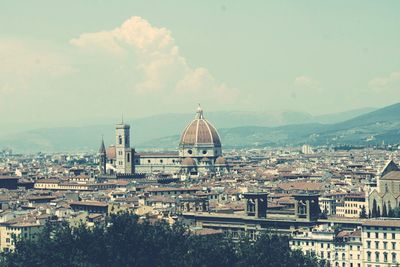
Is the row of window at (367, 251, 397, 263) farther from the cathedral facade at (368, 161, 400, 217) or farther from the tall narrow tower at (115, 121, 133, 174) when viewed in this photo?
the tall narrow tower at (115, 121, 133, 174)

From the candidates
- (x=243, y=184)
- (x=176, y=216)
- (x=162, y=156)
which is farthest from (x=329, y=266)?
(x=162, y=156)

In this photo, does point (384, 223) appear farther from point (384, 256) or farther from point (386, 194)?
point (386, 194)

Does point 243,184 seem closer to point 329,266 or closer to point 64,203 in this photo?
point 64,203

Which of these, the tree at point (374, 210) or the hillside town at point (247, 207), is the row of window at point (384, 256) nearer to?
the hillside town at point (247, 207)

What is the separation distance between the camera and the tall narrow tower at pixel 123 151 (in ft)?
561

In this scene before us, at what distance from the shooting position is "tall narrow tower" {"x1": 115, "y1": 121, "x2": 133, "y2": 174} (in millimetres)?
171000

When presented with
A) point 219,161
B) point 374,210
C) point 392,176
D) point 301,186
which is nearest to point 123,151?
point 219,161

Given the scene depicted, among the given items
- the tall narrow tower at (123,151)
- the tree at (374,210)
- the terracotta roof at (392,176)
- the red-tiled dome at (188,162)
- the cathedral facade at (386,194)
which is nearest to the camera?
the tree at (374,210)

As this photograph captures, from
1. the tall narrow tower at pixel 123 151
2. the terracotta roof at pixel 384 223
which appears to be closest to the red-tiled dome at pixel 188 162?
the tall narrow tower at pixel 123 151

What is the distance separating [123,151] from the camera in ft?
564

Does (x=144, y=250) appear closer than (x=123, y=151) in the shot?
Yes

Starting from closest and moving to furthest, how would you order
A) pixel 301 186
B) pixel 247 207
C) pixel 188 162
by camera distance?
pixel 247 207 → pixel 301 186 → pixel 188 162

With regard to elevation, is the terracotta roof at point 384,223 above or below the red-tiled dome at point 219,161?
below

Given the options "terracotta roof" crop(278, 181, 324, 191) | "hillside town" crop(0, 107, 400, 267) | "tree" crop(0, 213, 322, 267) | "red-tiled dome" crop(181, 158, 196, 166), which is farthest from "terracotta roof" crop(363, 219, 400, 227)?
"red-tiled dome" crop(181, 158, 196, 166)
